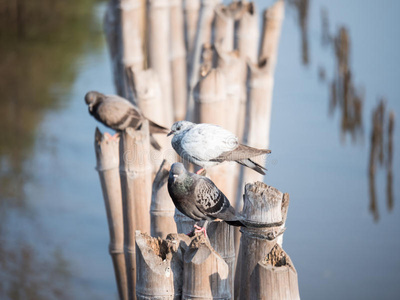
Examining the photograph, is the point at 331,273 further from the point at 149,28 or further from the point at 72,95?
the point at 72,95

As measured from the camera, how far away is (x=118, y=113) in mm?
3969

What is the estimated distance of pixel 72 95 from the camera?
31.7ft

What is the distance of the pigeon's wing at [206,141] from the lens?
2578 mm

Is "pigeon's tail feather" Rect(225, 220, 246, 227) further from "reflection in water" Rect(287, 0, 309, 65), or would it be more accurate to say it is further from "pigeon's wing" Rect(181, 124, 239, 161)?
"reflection in water" Rect(287, 0, 309, 65)

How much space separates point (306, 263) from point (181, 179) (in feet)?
10.7

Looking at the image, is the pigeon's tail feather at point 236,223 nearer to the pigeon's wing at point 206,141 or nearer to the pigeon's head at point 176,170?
the pigeon's head at point 176,170

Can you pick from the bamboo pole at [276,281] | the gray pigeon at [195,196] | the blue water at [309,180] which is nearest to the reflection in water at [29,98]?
the blue water at [309,180]

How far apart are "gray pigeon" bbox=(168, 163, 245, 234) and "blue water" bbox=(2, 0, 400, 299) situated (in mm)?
970

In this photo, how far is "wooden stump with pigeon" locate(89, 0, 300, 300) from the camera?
5.98ft

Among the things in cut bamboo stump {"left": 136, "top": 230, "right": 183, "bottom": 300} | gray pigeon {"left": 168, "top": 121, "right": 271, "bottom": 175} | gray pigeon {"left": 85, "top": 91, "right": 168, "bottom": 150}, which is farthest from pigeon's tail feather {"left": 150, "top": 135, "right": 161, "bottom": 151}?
cut bamboo stump {"left": 136, "top": 230, "right": 183, "bottom": 300}

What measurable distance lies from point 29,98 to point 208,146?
7.40 metres

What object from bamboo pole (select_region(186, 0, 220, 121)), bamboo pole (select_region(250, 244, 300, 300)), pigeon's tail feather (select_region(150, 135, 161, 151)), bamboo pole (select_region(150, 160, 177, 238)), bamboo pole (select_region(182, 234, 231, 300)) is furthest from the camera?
bamboo pole (select_region(186, 0, 220, 121))

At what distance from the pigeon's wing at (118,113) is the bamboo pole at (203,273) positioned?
6.43ft

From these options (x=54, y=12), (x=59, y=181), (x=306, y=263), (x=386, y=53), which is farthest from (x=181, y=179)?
(x=54, y=12)
